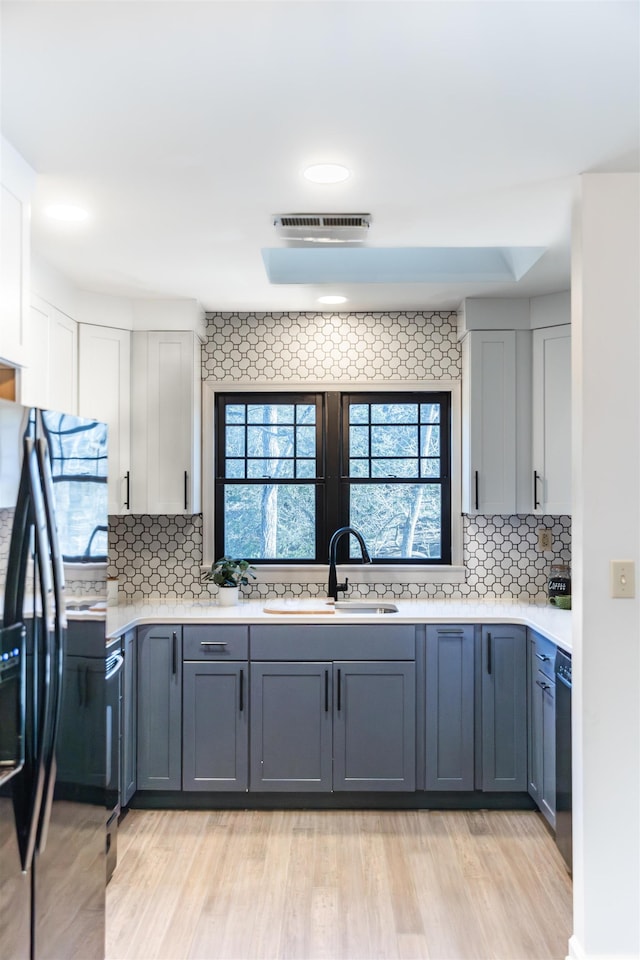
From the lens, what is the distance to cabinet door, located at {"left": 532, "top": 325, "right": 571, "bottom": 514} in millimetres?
3734

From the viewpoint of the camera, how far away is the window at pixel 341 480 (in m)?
4.14

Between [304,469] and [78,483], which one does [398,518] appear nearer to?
[304,469]

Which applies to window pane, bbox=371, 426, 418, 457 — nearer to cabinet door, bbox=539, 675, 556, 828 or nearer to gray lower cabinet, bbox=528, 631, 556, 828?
gray lower cabinet, bbox=528, 631, 556, 828

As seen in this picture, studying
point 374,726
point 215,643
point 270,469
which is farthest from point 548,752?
point 270,469

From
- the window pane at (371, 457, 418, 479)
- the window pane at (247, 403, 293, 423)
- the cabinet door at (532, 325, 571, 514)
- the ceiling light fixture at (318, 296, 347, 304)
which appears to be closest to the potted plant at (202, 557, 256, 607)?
the window pane at (247, 403, 293, 423)

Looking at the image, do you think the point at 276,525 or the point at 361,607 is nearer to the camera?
the point at 361,607

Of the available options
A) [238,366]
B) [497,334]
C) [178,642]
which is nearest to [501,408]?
[497,334]

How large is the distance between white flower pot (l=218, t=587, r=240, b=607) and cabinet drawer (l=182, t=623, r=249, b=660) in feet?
1.16

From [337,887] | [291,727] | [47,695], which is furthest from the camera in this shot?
[291,727]

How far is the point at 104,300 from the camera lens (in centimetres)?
372

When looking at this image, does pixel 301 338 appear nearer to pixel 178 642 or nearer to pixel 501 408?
pixel 501 408

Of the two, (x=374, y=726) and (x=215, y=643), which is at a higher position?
(x=215, y=643)

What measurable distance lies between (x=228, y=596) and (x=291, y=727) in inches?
30.0

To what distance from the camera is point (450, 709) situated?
348 centimetres
